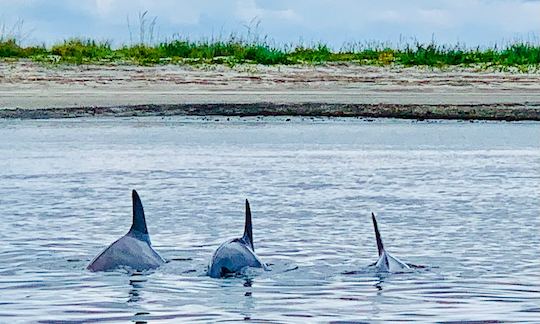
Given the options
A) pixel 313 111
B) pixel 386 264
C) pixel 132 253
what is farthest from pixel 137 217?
pixel 313 111

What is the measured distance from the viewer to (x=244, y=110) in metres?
20.1

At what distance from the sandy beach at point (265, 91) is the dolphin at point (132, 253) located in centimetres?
1297

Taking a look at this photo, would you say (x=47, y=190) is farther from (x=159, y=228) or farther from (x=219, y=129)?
(x=219, y=129)

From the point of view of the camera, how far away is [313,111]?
20.2m

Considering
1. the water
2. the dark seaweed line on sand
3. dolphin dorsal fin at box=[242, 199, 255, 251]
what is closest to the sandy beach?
the dark seaweed line on sand

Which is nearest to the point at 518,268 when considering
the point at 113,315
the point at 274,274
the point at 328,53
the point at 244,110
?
the point at 274,274

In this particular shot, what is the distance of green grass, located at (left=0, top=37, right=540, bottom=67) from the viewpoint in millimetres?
26484

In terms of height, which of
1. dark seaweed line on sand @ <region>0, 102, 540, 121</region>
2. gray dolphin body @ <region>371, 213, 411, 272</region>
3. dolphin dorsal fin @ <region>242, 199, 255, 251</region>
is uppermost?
dolphin dorsal fin @ <region>242, 199, 255, 251</region>

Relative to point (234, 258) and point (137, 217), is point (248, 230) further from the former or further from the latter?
point (137, 217)

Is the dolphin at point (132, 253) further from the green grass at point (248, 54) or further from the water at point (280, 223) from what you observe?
the green grass at point (248, 54)

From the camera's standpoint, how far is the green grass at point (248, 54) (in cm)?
2648

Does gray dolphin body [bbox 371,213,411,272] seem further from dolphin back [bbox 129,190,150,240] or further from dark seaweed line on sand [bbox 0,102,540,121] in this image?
dark seaweed line on sand [bbox 0,102,540,121]

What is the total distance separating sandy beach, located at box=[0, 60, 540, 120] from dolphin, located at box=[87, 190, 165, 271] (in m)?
13.0

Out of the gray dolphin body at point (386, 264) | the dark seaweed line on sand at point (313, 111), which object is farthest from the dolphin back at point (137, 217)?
the dark seaweed line on sand at point (313, 111)
